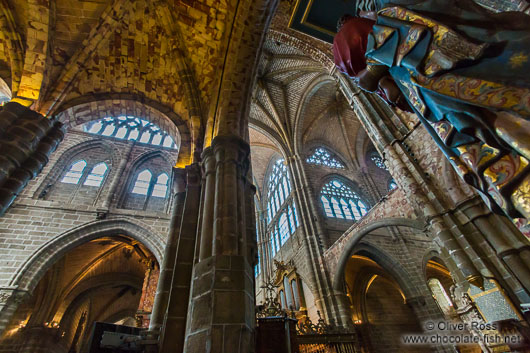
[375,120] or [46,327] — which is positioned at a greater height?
[375,120]

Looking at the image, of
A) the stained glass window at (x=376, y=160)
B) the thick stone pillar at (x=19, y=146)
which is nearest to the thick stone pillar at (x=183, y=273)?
the thick stone pillar at (x=19, y=146)

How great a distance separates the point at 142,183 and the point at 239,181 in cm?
1001

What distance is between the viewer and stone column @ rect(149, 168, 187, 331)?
11.2 feet

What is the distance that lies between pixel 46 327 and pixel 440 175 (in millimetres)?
15705

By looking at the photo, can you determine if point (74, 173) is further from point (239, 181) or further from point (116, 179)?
point (239, 181)

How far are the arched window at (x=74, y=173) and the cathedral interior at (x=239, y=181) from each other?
3.0 inches

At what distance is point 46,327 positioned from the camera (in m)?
10.0

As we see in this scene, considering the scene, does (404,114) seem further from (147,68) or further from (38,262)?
(38,262)

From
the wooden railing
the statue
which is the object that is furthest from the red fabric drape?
the wooden railing

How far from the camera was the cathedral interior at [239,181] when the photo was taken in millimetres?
1463

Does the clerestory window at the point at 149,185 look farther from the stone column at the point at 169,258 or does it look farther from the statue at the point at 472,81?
the statue at the point at 472,81

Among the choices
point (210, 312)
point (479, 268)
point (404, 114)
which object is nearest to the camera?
point (210, 312)

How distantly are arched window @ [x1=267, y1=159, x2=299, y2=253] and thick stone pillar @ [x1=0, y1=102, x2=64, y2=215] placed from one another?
11174 mm

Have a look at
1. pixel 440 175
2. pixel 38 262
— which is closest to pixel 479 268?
pixel 440 175
